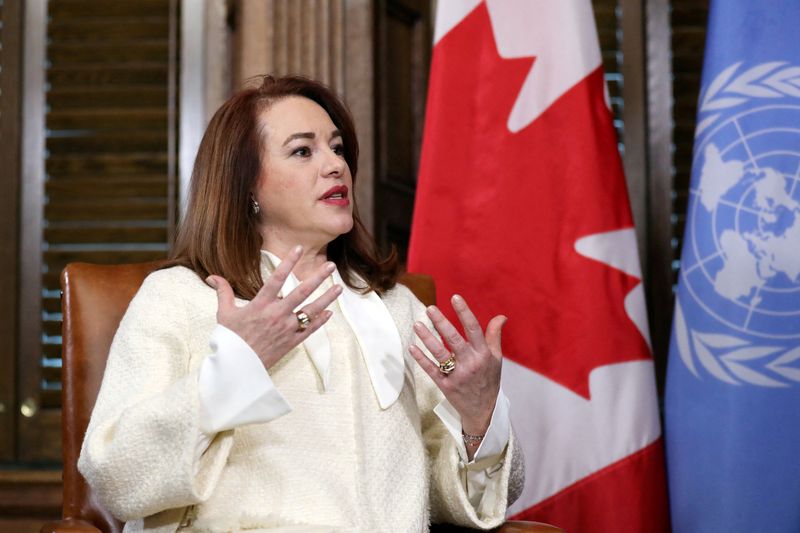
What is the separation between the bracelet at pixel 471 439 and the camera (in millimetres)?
1754

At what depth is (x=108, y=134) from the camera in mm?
3152

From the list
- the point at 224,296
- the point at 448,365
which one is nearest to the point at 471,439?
the point at 448,365

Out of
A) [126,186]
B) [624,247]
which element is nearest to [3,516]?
[126,186]

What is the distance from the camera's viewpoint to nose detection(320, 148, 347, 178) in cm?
185

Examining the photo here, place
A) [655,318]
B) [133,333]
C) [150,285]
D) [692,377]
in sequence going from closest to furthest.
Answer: [133,333]
[150,285]
[692,377]
[655,318]

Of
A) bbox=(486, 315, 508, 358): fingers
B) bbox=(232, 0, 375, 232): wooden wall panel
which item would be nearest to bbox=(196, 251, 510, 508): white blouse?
bbox=(486, 315, 508, 358): fingers

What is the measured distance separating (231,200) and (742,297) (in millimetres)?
1066

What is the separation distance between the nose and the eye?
0.03 m

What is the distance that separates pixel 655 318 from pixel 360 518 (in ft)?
5.07

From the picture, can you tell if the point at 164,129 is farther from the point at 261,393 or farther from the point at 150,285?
the point at 261,393

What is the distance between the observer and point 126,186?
10.3 ft

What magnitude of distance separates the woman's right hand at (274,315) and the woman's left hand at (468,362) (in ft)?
0.63

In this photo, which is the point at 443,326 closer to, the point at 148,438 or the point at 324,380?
the point at 324,380

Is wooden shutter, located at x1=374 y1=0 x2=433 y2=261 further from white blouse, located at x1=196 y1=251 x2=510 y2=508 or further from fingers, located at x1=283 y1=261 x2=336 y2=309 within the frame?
fingers, located at x1=283 y1=261 x2=336 y2=309
